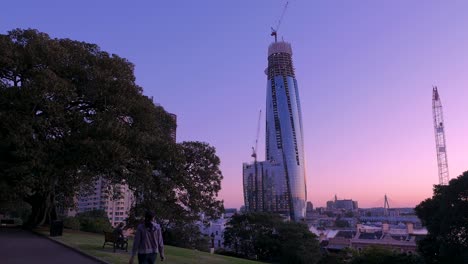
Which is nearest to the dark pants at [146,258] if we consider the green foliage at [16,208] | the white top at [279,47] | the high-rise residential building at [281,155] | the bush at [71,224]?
the green foliage at [16,208]

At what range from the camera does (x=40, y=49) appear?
74.7 feet

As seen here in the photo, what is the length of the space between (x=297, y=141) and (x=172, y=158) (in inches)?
4564

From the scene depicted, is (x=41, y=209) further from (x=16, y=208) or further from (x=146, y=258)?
(x=146, y=258)

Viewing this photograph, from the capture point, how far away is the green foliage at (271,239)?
48750 millimetres

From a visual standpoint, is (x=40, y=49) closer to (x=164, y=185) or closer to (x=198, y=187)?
(x=164, y=185)

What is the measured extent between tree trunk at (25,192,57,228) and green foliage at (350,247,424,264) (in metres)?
27.4

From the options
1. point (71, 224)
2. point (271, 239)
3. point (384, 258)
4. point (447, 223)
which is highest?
point (71, 224)

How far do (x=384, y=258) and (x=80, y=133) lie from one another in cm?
2862

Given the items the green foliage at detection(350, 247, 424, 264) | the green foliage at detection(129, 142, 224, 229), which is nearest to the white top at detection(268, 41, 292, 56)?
the green foliage at detection(350, 247, 424, 264)

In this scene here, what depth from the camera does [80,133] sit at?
21859 mm

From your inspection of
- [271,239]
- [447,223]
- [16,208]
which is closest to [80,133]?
[16,208]

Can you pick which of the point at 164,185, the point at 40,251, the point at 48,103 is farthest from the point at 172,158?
the point at 40,251

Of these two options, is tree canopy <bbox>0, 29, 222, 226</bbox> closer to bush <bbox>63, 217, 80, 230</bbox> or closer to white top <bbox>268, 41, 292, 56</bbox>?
bush <bbox>63, 217, 80, 230</bbox>

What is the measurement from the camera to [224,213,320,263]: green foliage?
4875cm
